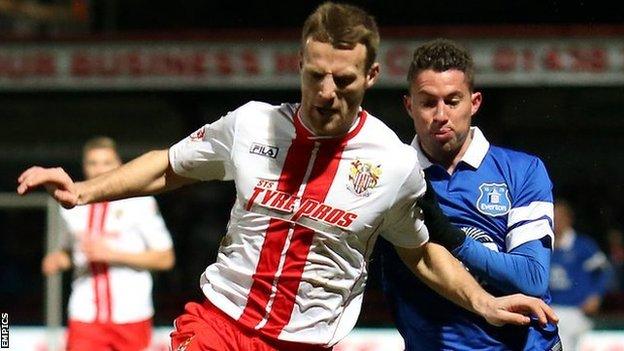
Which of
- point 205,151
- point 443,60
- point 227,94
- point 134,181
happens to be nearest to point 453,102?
point 443,60

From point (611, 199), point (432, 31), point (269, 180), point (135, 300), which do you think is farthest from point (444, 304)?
point (611, 199)

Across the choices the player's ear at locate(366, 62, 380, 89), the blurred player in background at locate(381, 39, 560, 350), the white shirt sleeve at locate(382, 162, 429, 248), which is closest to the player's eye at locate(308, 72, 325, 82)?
the player's ear at locate(366, 62, 380, 89)

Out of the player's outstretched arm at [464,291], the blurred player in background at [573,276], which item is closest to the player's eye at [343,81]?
the player's outstretched arm at [464,291]

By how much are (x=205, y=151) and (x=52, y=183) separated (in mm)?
553

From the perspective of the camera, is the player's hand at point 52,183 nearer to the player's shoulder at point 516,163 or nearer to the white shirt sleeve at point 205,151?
the white shirt sleeve at point 205,151

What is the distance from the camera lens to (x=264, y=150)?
14.0ft

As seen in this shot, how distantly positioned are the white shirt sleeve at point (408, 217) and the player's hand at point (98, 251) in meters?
3.82

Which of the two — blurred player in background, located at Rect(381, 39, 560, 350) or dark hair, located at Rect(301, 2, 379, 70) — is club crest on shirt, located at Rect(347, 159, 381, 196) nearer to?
dark hair, located at Rect(301, 2, 379, 70)

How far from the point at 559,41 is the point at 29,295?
526 cm

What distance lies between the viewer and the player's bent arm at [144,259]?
→ 802cm

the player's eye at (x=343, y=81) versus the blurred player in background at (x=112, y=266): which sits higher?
the player's eye at (x=343, y=81)

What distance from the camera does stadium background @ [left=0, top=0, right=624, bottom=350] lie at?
12.1 meters

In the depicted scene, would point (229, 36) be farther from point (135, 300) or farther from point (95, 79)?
point (135, 300)

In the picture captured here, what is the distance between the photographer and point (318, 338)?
13.9 feet
